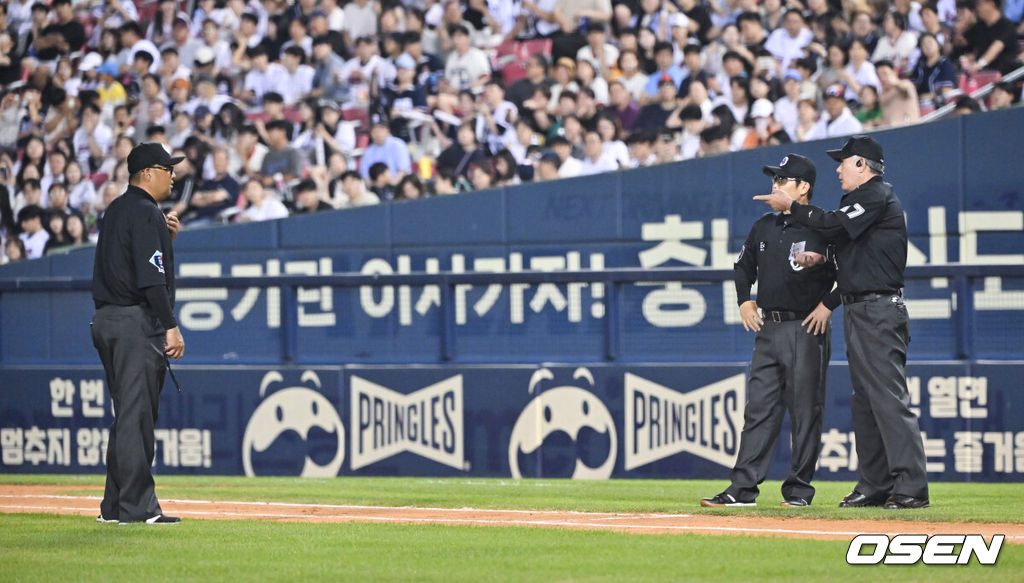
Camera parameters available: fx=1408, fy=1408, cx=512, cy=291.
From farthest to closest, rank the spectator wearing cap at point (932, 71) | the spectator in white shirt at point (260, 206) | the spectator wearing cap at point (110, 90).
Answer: the spectator wearing cap at point (110, 90)
the spectator in white shirt at point (260, 206)
the spectator wearing cap at point (932, 71)

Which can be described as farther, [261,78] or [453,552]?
[261,78]

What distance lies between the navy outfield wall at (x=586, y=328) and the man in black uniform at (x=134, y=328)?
508 centimetres

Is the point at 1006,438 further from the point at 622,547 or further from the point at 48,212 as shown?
the point at 48,212

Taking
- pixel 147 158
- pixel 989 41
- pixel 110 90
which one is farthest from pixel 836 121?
pixel 110 90

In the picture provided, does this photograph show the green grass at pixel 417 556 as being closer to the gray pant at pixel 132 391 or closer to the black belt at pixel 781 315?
the gray pant at pixel 132 391

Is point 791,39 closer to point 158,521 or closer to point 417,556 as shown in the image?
point 158,521

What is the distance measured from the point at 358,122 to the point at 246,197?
74.2 inches

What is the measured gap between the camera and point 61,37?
20312 millimetres

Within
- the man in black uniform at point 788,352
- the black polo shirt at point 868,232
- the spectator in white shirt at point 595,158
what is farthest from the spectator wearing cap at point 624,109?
the black polo shirt at point 868,232

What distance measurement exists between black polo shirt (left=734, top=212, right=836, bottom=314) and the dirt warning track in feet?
4.58

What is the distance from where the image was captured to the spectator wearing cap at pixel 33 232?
17.5 meters

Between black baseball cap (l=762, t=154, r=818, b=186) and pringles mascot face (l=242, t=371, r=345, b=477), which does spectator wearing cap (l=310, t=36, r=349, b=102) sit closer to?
pringles mascot face (l=242, t=371, r=345, b=477)

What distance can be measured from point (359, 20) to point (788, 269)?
11557mm

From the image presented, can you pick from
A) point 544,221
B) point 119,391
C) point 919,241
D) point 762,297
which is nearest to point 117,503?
point 119,391
